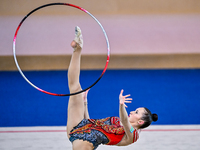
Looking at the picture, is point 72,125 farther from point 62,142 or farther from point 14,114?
point 14,114

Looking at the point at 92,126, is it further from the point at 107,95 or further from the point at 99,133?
the point at 107,95

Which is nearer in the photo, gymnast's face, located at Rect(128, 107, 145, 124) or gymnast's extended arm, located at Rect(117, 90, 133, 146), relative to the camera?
gymnast's extended arm, located at Rect(117, 90, 133, 146)

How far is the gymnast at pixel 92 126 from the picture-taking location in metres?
2.02

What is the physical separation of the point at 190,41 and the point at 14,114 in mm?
3070

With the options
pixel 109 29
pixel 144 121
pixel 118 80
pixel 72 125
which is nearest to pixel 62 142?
pixel 72 125

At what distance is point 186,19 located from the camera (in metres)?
4.49

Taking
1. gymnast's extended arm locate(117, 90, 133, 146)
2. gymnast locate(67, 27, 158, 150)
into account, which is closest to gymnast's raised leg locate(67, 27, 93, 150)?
gymnast locate(67, 27, 158, 150)

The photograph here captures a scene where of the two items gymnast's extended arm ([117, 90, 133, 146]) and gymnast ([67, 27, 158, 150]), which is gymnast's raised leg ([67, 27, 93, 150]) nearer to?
gymnast ([67, 27, 158, 150])

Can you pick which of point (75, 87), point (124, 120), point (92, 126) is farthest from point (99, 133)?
point (75, 87)

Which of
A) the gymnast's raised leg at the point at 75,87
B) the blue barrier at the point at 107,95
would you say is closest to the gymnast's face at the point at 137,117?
the gymnast's raised leg at the point at 75,87

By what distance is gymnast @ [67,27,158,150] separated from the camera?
79.5 inches

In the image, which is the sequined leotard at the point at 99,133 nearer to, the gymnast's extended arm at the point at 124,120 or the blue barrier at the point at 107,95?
the gymnast's extended arm at the point at 124,120

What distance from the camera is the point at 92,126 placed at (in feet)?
6.97

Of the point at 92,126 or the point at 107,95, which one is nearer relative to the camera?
the point at 92,126
